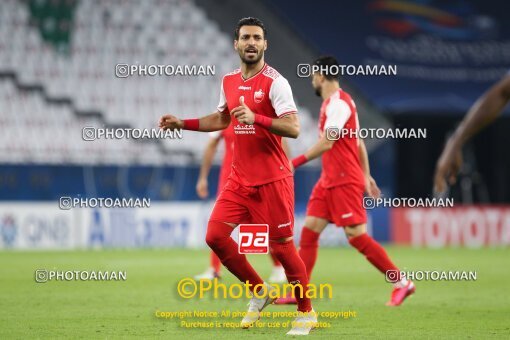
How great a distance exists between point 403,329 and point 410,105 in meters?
15.1

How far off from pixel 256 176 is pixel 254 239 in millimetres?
469

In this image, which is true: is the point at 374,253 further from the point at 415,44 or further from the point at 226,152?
the point at 415,44

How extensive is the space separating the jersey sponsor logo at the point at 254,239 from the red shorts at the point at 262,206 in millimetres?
43

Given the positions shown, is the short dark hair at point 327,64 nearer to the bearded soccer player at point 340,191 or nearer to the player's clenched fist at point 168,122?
the bearded soccer player at point 340,191

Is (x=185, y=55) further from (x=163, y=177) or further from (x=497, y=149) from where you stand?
(x=497, y=149)

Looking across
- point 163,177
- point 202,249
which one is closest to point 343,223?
point 202,249

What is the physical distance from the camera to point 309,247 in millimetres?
9492

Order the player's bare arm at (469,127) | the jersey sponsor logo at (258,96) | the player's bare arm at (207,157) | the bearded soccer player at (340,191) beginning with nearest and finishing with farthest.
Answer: the player's bare arm at (469,127) < the jersey sponsor logo at (258,96) < the bearded soccer player at (340,191) < the player's bare arm at (207,157)

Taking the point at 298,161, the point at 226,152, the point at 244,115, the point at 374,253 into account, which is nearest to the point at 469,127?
the point at 244,115

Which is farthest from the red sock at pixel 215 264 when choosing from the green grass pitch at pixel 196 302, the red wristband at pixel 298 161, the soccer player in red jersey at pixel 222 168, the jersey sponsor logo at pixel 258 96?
the jersey sponsor logo at pixel 258 96

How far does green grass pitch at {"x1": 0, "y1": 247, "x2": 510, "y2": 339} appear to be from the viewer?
735 centimetres

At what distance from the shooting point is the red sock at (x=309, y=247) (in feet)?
Answer: 31.0

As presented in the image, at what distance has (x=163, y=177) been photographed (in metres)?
20.4

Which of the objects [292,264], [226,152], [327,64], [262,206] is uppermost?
[327,64]
